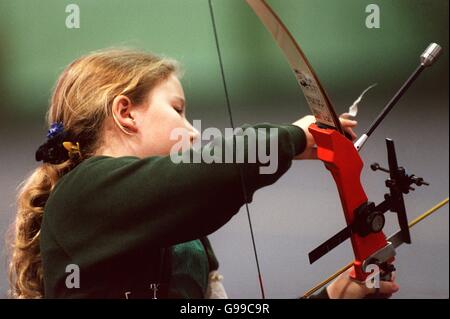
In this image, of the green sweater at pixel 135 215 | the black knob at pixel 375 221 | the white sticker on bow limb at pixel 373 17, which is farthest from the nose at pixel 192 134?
the white sticker on bow limb at pixel 373 17

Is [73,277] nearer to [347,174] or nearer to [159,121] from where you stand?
[159,121]

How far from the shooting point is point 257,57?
1.19 metres

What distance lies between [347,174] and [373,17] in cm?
41

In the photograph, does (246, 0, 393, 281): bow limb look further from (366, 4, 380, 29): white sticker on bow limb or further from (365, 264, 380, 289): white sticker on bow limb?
(366, 4, 380, 29): white sticker on bow limb

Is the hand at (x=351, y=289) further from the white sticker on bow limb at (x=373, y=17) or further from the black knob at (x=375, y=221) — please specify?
the white sticker on bow limb at (x=373, y=17)

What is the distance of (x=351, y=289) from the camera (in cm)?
97

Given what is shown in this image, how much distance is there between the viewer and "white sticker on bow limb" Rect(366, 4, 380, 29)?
1.12 meters

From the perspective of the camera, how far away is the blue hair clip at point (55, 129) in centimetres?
92

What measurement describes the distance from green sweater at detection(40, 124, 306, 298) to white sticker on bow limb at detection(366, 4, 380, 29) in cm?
39

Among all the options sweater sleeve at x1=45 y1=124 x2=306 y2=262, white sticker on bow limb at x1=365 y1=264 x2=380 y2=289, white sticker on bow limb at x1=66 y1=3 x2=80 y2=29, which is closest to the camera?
sweater sleeve at x1=45 y1=124 x2=306 y2=262

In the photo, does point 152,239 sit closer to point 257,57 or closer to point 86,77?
point 86,77

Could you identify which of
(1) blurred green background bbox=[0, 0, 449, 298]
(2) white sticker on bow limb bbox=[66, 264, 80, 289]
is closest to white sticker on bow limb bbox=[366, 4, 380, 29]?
(1) blurred green background bbox=[0, 0, 449, 298]

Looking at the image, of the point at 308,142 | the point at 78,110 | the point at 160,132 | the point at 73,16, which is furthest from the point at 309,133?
the point at 73,16

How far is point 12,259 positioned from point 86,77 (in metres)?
0.29
